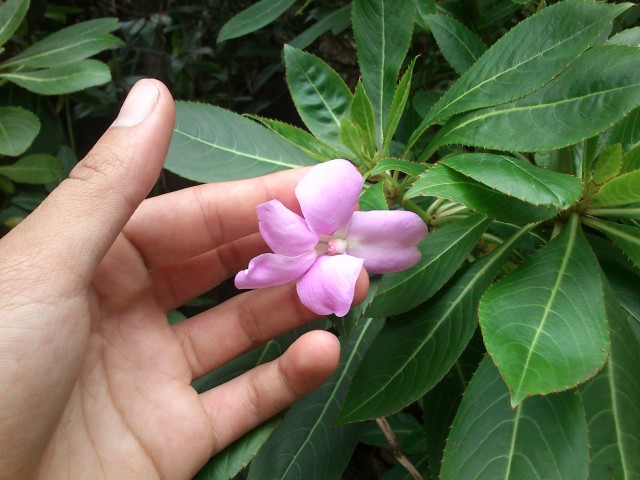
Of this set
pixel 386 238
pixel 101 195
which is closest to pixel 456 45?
pixel 386 238

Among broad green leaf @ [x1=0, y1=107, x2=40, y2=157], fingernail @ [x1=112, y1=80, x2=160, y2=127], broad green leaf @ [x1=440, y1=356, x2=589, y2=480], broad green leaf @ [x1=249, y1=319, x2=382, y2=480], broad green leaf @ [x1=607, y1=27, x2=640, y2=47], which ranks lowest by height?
broad green leaf @ [x1=249, y1=319, x2=382, y2=480]

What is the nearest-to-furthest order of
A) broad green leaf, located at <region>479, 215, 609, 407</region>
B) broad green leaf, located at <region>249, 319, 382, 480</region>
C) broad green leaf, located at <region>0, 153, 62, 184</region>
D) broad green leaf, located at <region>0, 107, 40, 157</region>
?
broad green leaf, located at <region>479, 215, 609, 407</region>, broad green leaf, located at <region>249, 319, 382, 480</region>, broad green leaf, located at <region>0, 107, 40, 157</region>, broad green leaf, located at <region>0, 153, 62, 184</region>

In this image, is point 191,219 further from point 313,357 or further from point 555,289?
point 555,289

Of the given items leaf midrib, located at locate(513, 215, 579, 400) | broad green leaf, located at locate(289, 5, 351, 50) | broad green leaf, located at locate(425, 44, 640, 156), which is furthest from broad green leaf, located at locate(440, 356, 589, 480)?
broad green leaf, located at locate(289, 5, 351, 50)

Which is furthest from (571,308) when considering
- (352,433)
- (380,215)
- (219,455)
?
(219,455)

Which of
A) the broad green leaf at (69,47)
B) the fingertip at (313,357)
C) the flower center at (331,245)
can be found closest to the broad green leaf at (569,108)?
the flower center at (331,245)

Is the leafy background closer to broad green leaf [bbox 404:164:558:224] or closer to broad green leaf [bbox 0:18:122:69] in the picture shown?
Result: broad green leaf [bbox 404:164:558:224]
